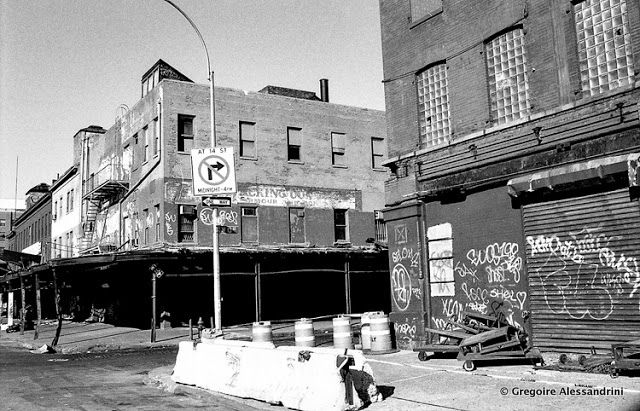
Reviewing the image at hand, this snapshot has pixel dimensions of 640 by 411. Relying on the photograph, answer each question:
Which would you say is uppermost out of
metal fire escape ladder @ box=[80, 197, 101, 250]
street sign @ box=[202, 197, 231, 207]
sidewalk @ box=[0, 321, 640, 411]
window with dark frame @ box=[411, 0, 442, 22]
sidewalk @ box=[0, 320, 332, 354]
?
window with dark frame @ box=[411, 0, 442, 22]

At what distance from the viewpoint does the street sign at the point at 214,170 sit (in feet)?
47.9

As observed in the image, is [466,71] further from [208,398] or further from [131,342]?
[131,342]

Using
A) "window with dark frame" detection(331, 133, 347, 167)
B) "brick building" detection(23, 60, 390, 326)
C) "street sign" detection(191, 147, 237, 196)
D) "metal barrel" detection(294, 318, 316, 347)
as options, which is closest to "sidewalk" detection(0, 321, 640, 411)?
"metal barrel" detection(294, 318, 316, 347)

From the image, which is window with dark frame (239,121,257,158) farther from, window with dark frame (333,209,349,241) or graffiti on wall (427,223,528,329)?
graffiti on wall (427,223,528,329)

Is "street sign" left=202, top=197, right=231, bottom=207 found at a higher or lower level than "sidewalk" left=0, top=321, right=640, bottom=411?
higher

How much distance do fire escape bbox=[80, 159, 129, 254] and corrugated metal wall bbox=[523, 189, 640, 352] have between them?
24.7m

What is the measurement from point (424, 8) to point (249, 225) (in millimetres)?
16574

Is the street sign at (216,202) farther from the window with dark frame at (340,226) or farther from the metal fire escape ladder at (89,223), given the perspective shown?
the metal fire escape ladder at (89,223)

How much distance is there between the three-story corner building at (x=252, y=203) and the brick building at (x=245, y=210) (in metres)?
0.06

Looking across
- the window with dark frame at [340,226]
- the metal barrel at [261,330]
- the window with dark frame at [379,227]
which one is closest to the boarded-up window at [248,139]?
the window with dark frame at [340,226]

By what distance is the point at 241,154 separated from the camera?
30.6 meters

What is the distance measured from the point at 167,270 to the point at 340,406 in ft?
68.0

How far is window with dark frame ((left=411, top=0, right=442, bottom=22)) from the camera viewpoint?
15742 mm

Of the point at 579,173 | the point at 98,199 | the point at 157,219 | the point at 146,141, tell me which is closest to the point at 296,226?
the point at 157,219
